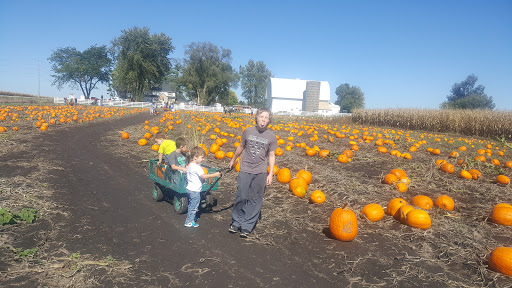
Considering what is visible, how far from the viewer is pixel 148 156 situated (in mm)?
11438

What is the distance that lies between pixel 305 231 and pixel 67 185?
5.45 meters

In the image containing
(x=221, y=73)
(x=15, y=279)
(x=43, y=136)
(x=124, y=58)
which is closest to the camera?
(x=15, y=279)

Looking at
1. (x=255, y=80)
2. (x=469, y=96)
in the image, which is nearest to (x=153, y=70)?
(x=255, y=80)

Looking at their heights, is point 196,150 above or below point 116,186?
above

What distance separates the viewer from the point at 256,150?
5145 mm

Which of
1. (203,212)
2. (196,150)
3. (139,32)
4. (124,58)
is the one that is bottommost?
(203,212)

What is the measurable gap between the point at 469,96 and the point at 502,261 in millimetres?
97818

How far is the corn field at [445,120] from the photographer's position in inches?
923

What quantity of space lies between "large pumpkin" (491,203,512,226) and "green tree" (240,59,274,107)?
103 metres

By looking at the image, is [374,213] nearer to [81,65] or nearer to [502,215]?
[502,215]

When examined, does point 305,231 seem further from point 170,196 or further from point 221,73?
point 221,73

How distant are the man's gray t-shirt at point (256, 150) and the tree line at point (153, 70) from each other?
63582 mm

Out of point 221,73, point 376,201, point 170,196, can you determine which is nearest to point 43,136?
point 170,196

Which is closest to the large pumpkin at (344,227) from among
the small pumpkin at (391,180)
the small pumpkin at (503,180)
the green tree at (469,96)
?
the small pumpkin at (391,180)
